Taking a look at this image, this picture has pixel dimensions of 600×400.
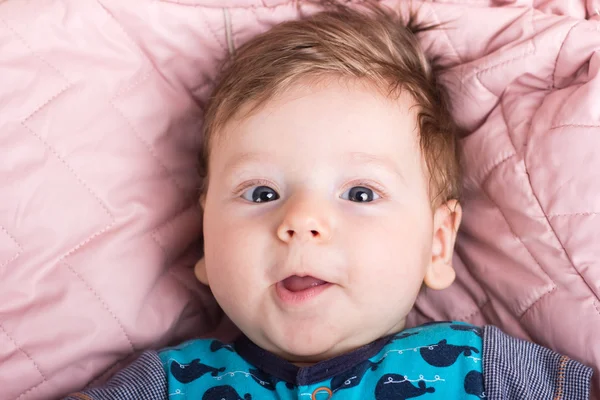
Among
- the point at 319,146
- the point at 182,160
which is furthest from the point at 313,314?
the point at 182,160

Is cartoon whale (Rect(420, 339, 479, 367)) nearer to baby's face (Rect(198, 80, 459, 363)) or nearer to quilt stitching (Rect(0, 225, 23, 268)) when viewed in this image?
baby's face (Rect(198, 80, 459, 363))

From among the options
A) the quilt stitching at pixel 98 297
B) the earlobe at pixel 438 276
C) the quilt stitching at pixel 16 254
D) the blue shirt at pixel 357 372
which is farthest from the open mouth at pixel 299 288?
the quilt stitching at pixel 16 254

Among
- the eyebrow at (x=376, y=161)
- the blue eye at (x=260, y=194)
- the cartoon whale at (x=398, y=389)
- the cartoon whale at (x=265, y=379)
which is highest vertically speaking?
the eyebrow at (x=376, y=161)

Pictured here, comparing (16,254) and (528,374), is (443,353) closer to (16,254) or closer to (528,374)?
(528,374)

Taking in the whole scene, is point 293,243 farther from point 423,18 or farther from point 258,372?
point 423,18

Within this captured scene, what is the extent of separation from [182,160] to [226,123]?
198 mm

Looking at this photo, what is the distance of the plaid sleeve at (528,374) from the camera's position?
1.12m

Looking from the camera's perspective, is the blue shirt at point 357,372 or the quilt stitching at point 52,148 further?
the quilt stitching at point 52,148

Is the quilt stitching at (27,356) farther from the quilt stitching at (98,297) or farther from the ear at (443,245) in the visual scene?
the ear at (443,245)

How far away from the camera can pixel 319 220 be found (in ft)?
3.57

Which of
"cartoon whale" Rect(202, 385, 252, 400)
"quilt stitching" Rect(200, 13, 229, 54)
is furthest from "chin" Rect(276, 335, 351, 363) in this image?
"quilt stitching" Rect(200, 13, 229, 54)

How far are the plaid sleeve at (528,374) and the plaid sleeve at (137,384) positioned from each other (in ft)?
1.77

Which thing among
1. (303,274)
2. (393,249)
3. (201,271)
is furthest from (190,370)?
(393,249)

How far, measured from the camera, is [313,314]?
1.10m
